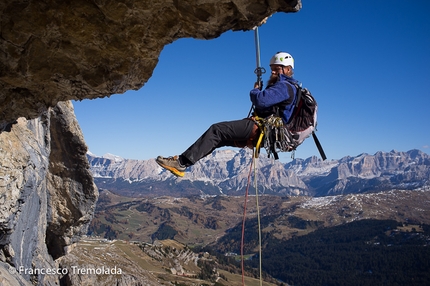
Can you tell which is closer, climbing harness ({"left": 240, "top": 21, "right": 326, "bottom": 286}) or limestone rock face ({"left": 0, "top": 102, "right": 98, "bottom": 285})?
climbing harness ({"left": 240, "top": 21, "right": 326, "bottom": 286})

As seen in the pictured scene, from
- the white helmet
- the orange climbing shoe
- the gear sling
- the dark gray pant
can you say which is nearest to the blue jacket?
the gear sling

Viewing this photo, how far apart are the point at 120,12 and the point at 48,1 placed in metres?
1.33

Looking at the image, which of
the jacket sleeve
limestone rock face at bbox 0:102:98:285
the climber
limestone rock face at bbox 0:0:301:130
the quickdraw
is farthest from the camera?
limestone rock face at bbox 0:102:98:285

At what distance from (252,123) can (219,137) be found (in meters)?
0.86

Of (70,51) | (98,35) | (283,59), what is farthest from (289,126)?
(70,51)

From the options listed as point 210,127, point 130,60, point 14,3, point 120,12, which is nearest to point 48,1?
point 14,3

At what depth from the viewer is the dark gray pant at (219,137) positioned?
7355mm

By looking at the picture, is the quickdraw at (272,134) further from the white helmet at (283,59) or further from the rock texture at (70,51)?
the rock texture at (70,51)

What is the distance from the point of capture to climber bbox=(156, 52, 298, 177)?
734 centimetres

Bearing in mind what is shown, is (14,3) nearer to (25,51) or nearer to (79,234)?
(25,51)

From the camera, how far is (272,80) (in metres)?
8.23

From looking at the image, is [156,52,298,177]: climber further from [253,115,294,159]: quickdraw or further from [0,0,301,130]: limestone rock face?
[0,0,301,130]: limestone rock face

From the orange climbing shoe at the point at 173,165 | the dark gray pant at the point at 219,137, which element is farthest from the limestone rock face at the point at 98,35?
the orange climbing shoe at the point at 173,165

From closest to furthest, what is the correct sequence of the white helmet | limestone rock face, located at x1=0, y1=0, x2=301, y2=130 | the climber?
1. limestone rock face, located at x1=0, y1=0, x2=301, y2=130
2. the climber
3. the white helmet
